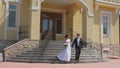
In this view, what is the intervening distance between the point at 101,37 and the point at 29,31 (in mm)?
7831

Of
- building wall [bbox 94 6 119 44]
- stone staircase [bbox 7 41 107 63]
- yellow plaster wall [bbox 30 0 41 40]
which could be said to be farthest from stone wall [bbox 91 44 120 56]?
yellow plaster wall [bbox 30 0 41 40]

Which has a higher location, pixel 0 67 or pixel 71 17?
pixel 71 17

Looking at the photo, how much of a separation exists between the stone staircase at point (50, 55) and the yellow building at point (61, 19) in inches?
54.3

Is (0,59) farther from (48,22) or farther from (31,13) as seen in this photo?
(48,22)

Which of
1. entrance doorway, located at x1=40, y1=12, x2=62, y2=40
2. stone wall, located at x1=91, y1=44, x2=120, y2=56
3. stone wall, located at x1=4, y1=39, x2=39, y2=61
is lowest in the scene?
stone wall, located at x1=91, y1=44, x2=120, y2=56

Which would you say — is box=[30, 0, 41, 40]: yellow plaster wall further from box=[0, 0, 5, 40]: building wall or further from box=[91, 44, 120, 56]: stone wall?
box=[91, 44, 120, 56]: stone wall

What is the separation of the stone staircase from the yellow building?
1380 mm

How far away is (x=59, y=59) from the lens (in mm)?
15344

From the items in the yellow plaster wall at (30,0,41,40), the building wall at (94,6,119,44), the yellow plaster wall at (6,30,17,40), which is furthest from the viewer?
the building wall at (94,6,119,44)

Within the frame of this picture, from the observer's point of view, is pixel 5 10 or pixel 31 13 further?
pixel 5 10

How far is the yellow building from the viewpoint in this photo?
728 inches

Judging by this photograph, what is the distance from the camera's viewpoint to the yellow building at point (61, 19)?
60.6ft

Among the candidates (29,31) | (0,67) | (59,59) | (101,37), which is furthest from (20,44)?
(101,37)

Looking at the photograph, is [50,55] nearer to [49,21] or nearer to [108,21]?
[49,21]
